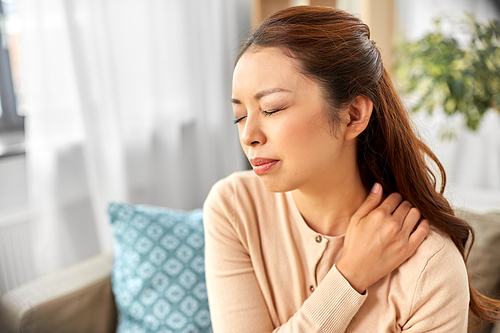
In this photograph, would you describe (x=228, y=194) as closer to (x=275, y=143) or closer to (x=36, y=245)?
(x=275, y=143)

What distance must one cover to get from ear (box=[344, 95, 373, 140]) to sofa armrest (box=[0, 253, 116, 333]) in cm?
105

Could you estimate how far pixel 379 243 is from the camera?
0.93m

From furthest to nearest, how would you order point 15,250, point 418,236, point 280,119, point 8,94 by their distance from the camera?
point 8,94 → point 15,250 → point 418,236 → point 280,119

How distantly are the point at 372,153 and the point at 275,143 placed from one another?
0.30 metres

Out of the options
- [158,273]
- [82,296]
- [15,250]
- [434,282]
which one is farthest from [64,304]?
[434,282]

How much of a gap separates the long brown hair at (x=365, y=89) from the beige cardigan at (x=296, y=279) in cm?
11

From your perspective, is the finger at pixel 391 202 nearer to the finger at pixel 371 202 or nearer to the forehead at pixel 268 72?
the finger at pixel 371 202

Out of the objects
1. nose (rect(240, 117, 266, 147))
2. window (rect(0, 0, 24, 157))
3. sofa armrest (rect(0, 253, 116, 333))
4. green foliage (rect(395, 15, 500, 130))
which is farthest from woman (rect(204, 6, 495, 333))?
window (rect(0, 0, 24, 157))

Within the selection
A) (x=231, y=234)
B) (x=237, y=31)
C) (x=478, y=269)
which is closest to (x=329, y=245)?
(x=231, y=234)

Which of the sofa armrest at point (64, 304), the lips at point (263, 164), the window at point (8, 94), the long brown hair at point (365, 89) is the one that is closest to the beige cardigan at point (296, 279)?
the long brown hair at point (365, 89)

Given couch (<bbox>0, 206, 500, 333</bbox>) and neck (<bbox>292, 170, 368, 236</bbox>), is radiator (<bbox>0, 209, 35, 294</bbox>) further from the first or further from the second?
neck (<bbox>292, 170, 368, 236</bbox>)

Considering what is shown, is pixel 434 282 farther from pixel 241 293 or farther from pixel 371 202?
pixel 241 293

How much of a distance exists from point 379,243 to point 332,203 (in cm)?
15

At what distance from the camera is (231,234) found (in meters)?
1.04
